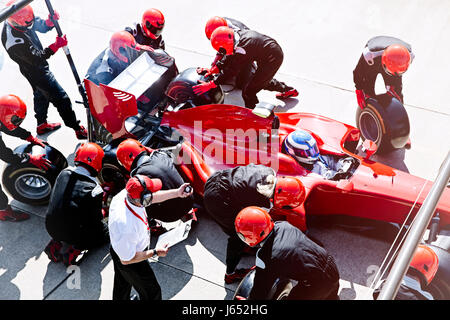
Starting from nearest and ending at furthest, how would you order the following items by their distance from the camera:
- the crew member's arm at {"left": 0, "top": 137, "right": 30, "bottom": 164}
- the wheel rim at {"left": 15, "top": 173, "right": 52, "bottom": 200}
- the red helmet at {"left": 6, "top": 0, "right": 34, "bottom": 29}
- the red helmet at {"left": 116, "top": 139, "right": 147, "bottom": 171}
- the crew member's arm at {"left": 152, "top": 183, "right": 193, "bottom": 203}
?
the crew member's arm at {"left": 152, "top": 183, "right": 193, "bottom": 203}
the red helmet at {"left": 116, "top": 139, "right": 147, "bottom": 171}
the crew member's arm at {"left": 0, "top": 137, "right": 30, "bottom": 164}
the wheel rim at {"left": 15, "top": 173, "right": 52, "bottom": 200}
the red helmet at {"left": 6, "top": 0, "right": 34, "bottom": 29}

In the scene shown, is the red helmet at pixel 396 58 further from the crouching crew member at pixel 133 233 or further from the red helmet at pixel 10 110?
the red helmet at pixel 10 110

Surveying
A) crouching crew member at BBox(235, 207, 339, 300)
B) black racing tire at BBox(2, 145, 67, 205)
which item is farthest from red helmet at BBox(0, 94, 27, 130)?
crouching crew member at BBox(235, 207, 339, 300)

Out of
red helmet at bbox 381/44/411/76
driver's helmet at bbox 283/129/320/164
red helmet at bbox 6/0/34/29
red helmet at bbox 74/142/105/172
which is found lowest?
red helmet at bbox 74/142/105/172

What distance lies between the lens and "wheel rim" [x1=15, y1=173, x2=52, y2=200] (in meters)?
5.38

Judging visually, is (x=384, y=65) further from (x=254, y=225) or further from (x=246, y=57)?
(x=254, y=225)

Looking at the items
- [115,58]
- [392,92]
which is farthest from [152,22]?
[392,92]

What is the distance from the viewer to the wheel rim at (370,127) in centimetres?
597

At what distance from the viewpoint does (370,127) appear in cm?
619

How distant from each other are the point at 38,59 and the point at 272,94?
343cm

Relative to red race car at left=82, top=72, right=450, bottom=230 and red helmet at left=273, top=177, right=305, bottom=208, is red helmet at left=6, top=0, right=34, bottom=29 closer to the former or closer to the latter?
red race car at left=82, top=72, right=450, bottom=230

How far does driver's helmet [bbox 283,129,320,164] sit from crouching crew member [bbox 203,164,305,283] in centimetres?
53

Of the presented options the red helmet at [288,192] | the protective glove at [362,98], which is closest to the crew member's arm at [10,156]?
the red helmet at [288,192]

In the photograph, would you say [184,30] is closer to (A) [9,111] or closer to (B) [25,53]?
(B) [25,53]

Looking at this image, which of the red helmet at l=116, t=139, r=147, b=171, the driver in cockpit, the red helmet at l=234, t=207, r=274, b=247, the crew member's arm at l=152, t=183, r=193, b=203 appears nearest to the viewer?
the red helmet at l=234, t=207, r=274, b=247
